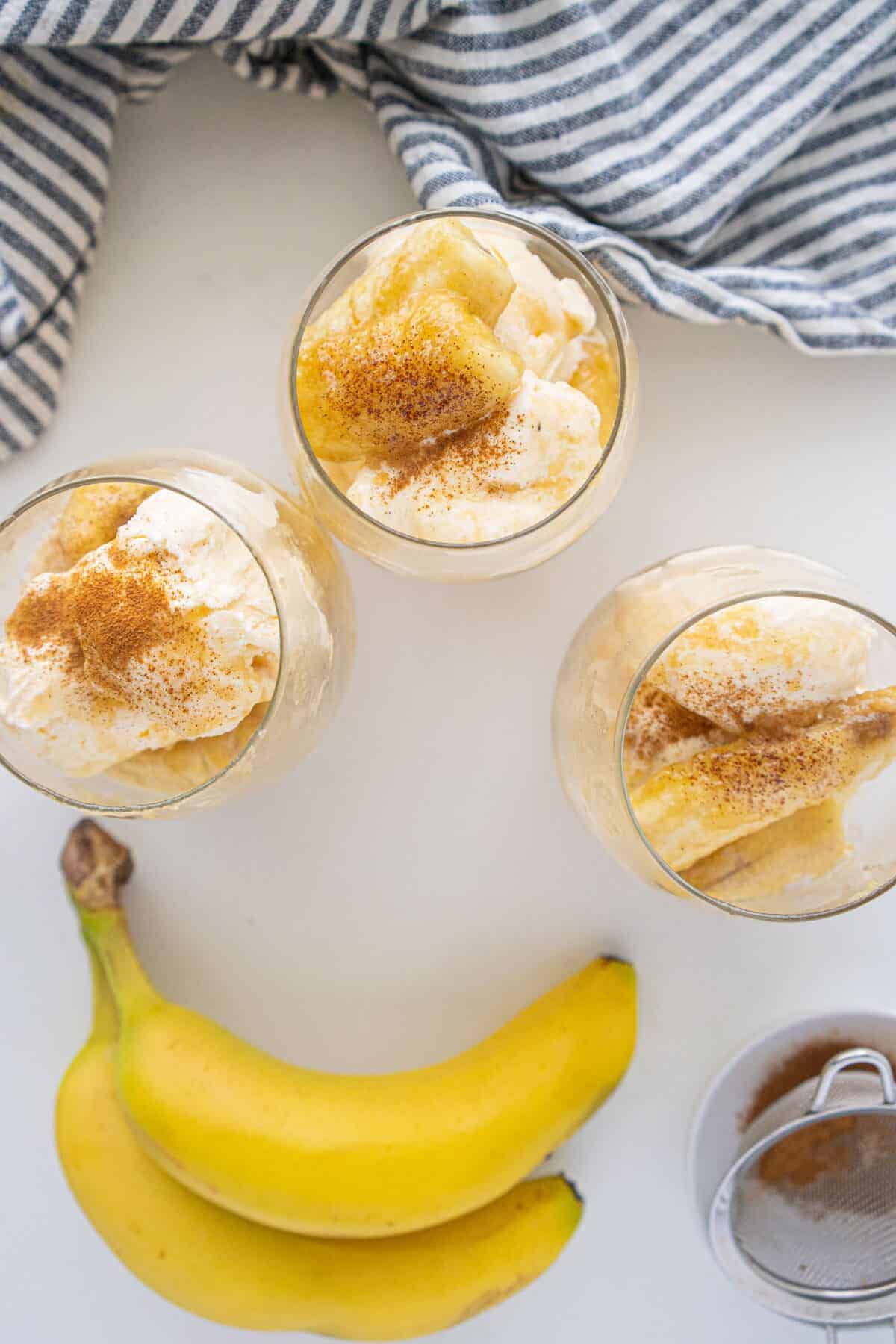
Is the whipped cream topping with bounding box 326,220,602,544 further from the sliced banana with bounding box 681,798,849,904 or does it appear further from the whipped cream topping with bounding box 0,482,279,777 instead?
the sliced banana with bounding box 681,798,849,904

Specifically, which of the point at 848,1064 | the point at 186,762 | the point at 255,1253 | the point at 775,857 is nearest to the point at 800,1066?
the point at 848,1064

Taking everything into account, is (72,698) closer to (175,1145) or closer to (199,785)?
(199,785)

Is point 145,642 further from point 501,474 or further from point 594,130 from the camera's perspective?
point 594,130

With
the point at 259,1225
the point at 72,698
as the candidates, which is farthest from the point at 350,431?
the point at 259,1225

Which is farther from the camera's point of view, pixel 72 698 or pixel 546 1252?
pixel 546 1252

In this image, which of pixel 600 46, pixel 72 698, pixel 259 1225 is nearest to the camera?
pixel 72 698

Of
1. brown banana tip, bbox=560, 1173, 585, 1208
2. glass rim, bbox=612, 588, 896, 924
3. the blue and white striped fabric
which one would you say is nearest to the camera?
glass rim, bbox=612, 588, 896, 924

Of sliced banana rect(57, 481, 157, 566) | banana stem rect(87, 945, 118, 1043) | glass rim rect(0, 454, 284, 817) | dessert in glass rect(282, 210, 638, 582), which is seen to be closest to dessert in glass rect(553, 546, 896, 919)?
dessert in glass rect(282, 210, 638, 582)

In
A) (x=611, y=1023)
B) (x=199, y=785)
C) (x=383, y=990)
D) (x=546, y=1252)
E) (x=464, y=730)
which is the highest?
(x=199, y=785)
